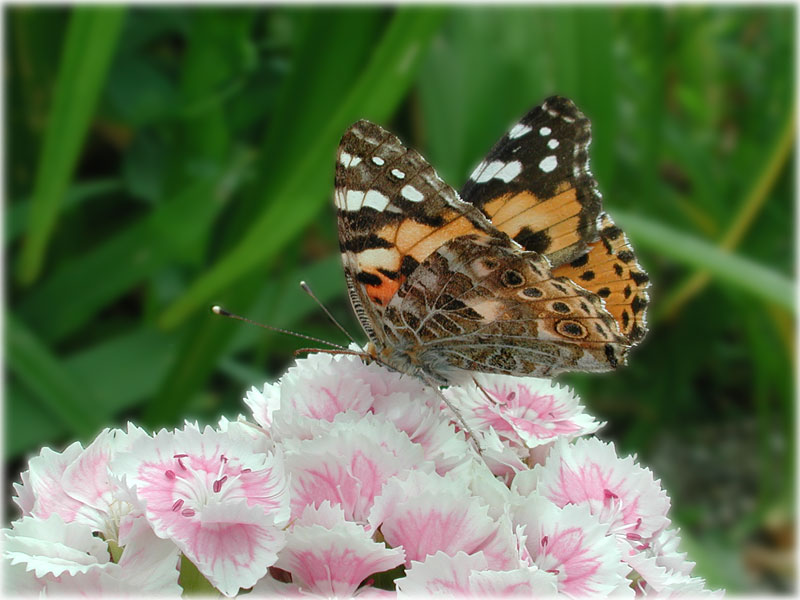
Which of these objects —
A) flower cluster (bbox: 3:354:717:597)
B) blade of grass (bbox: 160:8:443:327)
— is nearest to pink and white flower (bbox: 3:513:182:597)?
flower cluster (bbox: 3:354:717:597)

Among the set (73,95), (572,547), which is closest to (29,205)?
(73,95)

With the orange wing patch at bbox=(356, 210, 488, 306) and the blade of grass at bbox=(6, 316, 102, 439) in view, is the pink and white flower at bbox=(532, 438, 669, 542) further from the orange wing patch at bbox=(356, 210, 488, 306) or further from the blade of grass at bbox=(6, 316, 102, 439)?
the blade of grass at bbox=(6, 316, 102, 439)

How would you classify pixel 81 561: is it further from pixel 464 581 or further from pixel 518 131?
pixel 518 131

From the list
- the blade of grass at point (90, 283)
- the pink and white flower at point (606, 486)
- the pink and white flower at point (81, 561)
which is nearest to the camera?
the pink and white flower at point (81, 561)

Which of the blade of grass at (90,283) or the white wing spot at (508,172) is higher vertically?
the blade of grass at (90,283)

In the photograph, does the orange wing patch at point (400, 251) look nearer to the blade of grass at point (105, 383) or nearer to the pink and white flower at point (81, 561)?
the pink and white flower at point (81, 561)

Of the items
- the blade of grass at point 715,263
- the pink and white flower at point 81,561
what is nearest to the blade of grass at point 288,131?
the blade of grass at point 715,263

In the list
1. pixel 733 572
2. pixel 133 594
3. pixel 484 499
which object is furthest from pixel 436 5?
pixel 733 572
